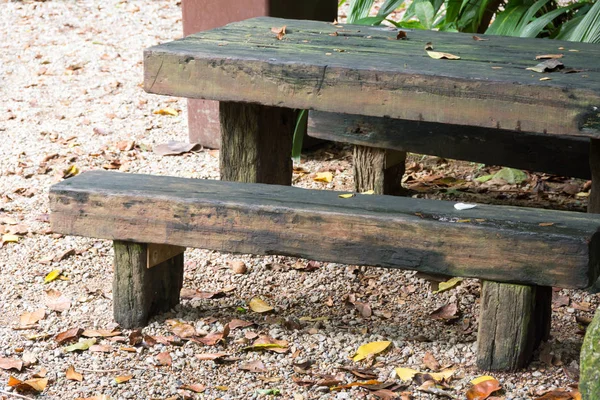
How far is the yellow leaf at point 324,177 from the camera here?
4.16 meters

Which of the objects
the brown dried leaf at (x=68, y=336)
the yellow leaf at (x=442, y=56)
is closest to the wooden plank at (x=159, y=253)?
the brown dried leaf at (x=68, y=336)

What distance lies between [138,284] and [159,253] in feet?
0.40

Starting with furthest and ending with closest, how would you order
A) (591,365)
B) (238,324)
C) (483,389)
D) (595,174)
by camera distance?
1. (595,174)
2. (238,324)
3. (483,389)
4. (591,365)

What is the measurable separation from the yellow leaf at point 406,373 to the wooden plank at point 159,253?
33.1 inches

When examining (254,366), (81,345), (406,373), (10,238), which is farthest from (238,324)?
(10,238)

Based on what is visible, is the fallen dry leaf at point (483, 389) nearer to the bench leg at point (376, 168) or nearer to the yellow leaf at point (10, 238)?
the bench leg at point (376, 168)

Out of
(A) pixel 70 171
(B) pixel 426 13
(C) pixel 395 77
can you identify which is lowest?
(A) pixel 70 171

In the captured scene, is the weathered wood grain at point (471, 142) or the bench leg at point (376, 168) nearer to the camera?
the weathered wood grain at point (471, 142)

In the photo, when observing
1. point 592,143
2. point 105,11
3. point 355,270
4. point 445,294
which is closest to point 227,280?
point 355,270

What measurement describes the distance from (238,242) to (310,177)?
1713 millimetres

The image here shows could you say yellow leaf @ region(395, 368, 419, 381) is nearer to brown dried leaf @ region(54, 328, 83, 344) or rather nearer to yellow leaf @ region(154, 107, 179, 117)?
brown dried leaf @ region(54, 328, 83, 344)

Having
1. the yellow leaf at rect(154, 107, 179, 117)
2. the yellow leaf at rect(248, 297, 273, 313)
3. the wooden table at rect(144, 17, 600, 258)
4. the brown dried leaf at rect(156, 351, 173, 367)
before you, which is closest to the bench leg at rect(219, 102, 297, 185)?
the wooden table at rect(144, 17, 600, 258)

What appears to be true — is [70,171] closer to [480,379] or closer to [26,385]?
[26,385]

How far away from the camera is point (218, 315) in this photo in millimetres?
2896
